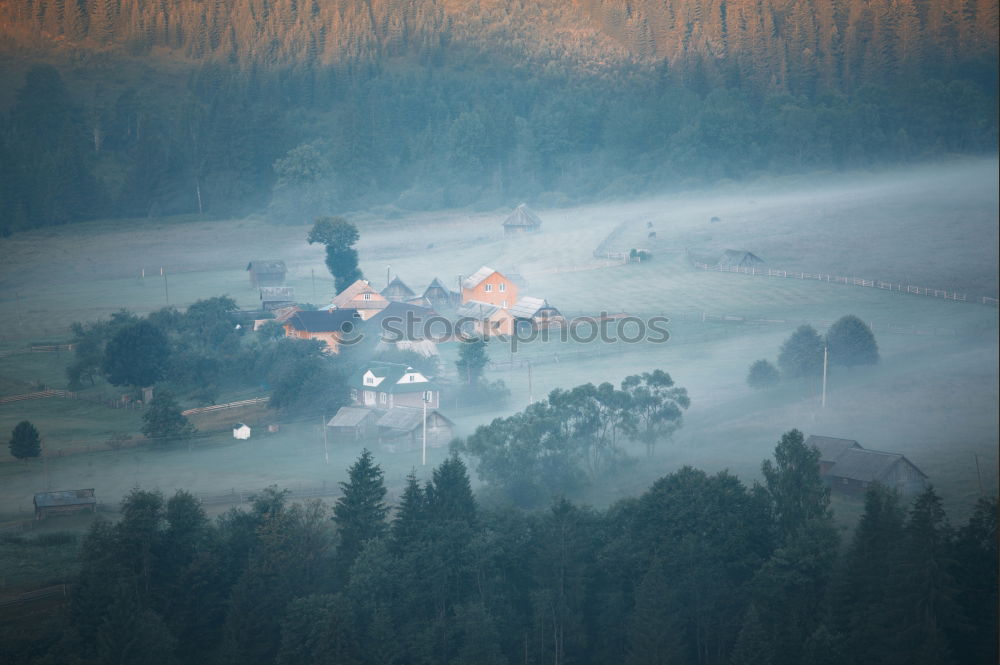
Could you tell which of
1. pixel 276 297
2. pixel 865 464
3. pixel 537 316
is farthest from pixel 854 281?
pixel 276 297

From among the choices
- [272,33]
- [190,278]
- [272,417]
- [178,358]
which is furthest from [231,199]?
[272,417]

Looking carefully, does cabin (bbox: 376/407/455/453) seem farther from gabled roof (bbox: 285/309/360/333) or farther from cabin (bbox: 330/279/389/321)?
cabin (bbox: 330/279/389/321)

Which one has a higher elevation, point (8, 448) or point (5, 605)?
point (8, 448)

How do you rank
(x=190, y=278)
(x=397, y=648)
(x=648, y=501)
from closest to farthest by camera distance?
(x=397, y=648) → (x=648, y=501) → (x=190, y=278)

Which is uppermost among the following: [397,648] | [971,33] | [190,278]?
Result: [971,33]

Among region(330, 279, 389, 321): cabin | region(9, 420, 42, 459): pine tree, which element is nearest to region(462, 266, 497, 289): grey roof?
region(330, 279, 389, 321): cabin

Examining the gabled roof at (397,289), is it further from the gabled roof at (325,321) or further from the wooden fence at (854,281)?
the wooden fence at (854,281)

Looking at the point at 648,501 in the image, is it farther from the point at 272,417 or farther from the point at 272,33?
the point at 272,33
